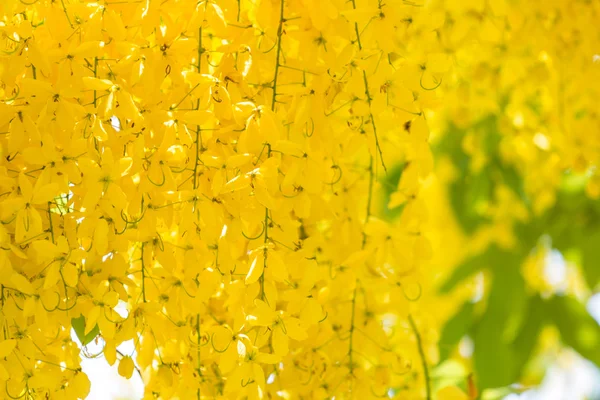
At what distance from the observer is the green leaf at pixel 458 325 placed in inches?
80.5

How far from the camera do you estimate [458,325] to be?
2100mm

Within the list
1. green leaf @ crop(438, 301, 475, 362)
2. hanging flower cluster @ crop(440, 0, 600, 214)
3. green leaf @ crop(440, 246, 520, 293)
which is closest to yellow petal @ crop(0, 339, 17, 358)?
hanging flower cluster @ crop(440, 0, 600, 214)

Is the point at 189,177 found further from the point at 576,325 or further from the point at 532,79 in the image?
the point at 576,325

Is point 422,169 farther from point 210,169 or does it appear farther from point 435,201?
point 435,201

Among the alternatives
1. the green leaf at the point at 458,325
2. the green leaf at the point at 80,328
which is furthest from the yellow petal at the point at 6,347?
the green leaf at the point at 458,325

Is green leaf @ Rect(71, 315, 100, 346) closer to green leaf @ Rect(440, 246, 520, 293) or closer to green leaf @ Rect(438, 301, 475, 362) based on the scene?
green leaf @ Rect(438, 301, 475, 362)

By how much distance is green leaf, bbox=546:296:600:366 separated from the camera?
1.96 meters

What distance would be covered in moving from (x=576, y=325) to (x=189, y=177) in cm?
127

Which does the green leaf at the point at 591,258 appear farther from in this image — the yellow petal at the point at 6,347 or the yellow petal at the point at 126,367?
the yellow petal at the point at 6,347

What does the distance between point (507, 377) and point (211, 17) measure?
3.95 ft

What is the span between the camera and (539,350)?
236 cm

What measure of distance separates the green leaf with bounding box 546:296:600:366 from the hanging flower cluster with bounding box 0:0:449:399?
0.87 m

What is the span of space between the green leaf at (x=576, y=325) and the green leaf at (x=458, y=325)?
0.18m

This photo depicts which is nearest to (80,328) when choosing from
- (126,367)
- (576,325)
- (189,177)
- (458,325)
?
(126,367)
